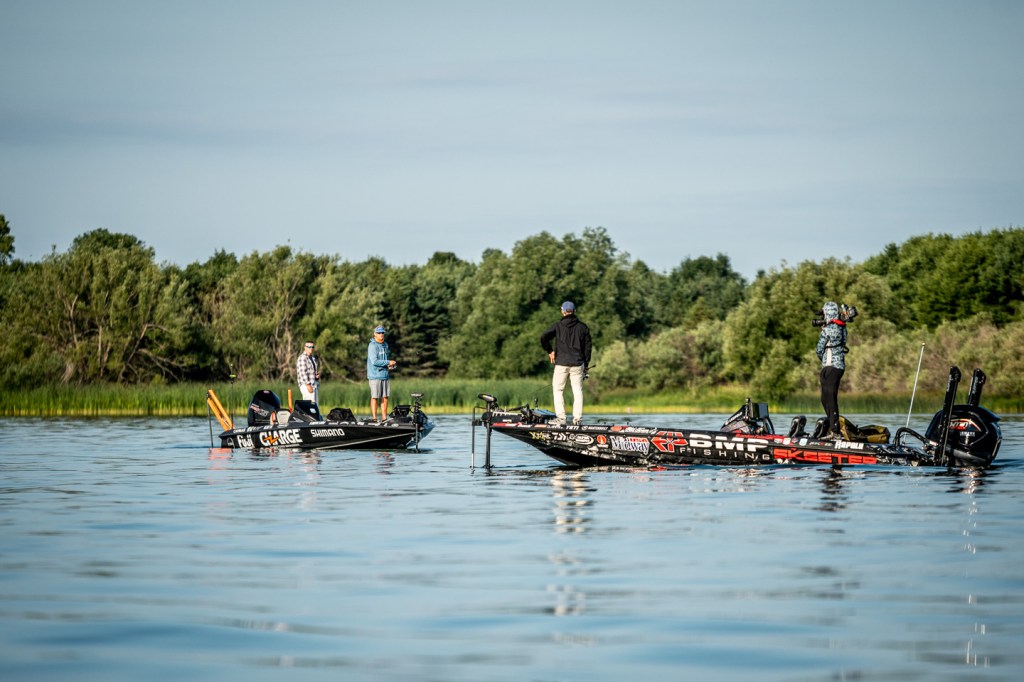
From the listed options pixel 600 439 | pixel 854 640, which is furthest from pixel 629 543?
pixel 600 439

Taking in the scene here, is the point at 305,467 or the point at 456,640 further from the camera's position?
the point at 305,467

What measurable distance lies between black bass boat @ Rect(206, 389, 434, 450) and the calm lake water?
20.5 ft

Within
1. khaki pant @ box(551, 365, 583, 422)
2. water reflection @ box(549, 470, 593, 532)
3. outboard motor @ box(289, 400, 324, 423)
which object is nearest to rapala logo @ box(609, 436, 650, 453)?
khaki pant @ box(551, 365, 583, 422)

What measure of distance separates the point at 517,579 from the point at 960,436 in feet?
36.9

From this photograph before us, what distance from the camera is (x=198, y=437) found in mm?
32250

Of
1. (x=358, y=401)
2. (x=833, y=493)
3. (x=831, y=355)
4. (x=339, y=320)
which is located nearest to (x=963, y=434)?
(x=831, y=355)

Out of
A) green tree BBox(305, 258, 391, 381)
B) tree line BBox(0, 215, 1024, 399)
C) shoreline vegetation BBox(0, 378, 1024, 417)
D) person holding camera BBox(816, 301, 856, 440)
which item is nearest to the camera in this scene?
person holding camera BBox(816, 301, 856, 440)

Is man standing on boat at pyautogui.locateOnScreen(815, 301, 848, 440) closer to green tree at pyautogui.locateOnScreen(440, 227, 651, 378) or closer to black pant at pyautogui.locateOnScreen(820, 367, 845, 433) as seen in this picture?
black pant at pyautogui.locateOnScreen(820, 367, 845, 433)

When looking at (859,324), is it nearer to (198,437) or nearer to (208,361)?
(208,361)

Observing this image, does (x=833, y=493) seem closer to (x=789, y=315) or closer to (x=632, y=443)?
(x=632, y=443)

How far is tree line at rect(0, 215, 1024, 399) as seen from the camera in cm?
6594

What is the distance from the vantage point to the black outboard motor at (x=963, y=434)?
18.8 m

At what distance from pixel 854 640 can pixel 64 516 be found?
9018 mm

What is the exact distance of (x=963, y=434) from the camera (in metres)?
19.0
